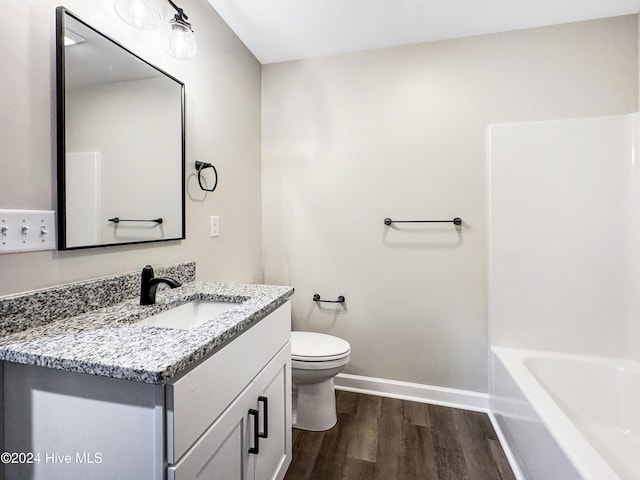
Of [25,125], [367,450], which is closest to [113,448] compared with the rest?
[25,125]

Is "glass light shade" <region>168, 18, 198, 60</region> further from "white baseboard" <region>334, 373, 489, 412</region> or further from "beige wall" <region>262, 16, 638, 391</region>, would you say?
"white baseboard" <region>334, 373, 489, 412</region>

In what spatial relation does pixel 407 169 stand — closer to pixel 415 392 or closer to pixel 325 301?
pixel 325 301

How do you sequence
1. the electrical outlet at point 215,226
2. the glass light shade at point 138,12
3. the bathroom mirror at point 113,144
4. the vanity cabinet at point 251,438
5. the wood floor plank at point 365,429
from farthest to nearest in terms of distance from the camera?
the electrical outlet at point 215,226, the wood floor plank at point 365,429, the glass light shade at point 138,12, the bathroom mirror at point 113,144, the vanity cabinet at point 251,438

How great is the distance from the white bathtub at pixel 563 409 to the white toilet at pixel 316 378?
855 mm

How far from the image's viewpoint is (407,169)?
6.71 feet

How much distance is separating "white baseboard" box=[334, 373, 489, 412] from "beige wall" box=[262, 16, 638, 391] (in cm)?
5

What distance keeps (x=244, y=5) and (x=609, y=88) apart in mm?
2120

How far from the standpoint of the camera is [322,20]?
1.81 meters

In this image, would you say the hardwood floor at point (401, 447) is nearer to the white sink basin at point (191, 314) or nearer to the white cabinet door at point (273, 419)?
the white cabinet door at point (273, 419)

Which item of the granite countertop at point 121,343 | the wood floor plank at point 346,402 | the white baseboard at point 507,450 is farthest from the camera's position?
the wood floor plank at point 346,402

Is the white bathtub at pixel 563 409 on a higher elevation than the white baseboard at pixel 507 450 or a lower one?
higher

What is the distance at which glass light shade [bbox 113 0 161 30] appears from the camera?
1089 millimetres

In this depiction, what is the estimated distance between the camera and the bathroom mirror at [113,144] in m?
0.98

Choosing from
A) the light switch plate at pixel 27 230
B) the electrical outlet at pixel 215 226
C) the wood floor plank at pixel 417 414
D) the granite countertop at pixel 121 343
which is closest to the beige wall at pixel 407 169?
the wood floor plank at pixel 417 414
